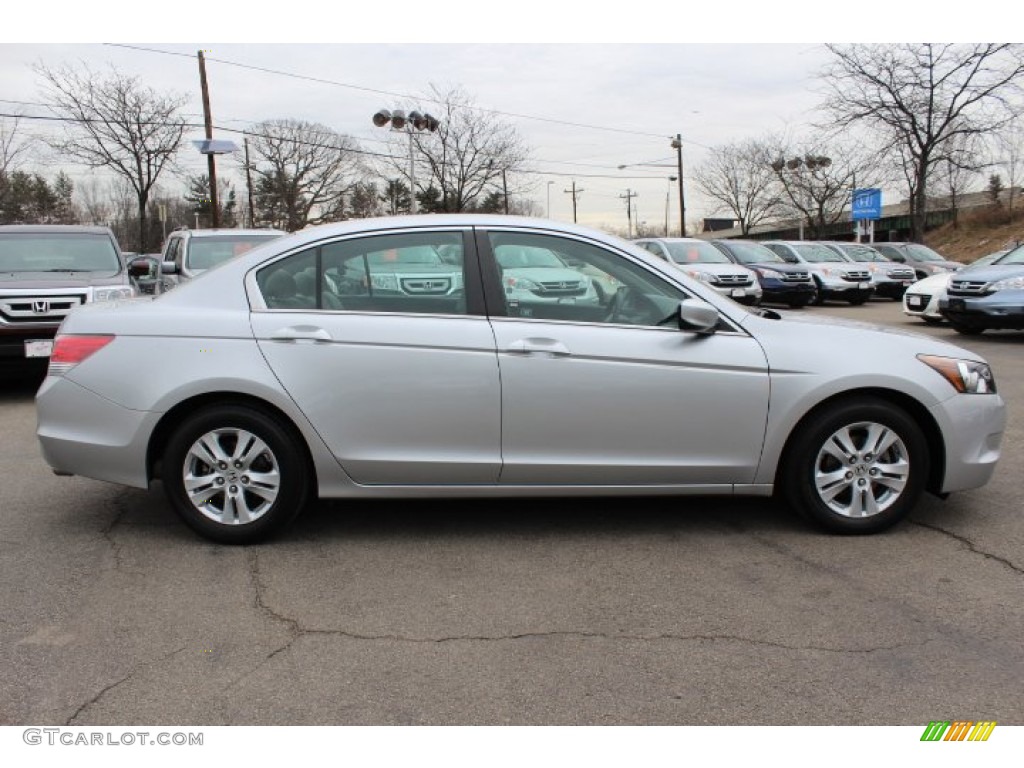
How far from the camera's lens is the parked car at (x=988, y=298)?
38.7 feet

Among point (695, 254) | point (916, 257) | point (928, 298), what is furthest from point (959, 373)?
point (916, 257)

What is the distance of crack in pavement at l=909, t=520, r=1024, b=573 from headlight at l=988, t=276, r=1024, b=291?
29.2 feet

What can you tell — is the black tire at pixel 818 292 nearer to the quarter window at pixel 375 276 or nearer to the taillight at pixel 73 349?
the quarter window at pixel 375 276

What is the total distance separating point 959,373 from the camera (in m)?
4.33

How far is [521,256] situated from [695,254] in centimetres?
1494

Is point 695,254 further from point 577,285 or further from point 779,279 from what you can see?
point 577,285

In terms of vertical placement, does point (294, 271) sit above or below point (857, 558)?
above

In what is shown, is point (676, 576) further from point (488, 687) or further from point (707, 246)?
point (707, 246)

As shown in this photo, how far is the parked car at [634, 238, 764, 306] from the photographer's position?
58.0ft

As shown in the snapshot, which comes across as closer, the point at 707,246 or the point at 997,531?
the point at 997,531

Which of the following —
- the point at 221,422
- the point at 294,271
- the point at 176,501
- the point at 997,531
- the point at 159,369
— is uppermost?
the point at 294,271

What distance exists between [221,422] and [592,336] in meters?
1.85

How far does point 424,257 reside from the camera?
14.2ft

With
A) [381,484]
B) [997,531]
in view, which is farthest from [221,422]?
[997,531]
